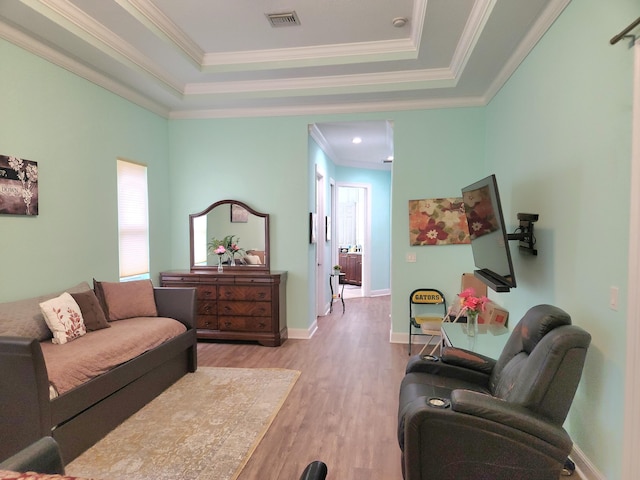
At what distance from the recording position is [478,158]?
4.55 m

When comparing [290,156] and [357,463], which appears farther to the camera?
[290,156]

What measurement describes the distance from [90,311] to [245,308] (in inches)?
70.6

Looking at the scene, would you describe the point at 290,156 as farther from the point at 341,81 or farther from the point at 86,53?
the point at 86,53

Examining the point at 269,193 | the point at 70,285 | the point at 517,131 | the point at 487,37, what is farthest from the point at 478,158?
the point at 70,285

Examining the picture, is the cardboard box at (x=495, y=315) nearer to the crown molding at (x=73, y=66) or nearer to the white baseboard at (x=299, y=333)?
the white baseboard at (x=299, y=333)

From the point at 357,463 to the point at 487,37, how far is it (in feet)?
10.4

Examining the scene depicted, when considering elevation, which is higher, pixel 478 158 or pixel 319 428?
pixel 478 158

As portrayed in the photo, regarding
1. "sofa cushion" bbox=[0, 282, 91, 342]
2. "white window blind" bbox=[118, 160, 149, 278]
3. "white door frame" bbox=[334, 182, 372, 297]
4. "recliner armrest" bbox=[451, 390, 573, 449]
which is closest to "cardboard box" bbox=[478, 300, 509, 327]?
"recliner armrest" bbox=[451, 390, 573, 449]

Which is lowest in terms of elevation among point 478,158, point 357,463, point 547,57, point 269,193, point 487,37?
point 357,463

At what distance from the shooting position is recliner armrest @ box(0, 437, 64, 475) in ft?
3.73

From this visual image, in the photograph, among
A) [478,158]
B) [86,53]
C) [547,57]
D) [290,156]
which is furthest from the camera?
[290,156]

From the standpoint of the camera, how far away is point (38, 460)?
120 cm

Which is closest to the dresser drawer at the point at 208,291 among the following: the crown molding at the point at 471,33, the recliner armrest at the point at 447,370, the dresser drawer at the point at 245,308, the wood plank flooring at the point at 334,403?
the dresser drawer at the point at 245,308

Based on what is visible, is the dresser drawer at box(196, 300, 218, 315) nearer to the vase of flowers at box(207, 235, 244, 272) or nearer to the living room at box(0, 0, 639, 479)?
the vase of flowers at box(207, 235, 244, 272)
